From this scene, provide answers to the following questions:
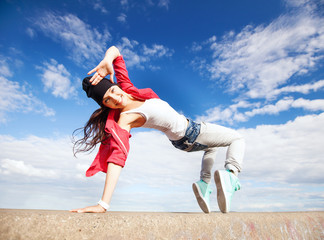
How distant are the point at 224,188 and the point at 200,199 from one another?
0.52m

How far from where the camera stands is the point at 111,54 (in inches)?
105

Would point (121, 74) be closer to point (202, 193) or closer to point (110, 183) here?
point (110, 183)

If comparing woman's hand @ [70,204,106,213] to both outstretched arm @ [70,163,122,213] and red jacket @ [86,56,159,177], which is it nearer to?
outstretched arm @ [70,163,122,213]

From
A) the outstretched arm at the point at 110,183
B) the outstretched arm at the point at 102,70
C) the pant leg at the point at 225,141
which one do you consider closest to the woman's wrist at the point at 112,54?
the outstretched arm at the point at 102,70

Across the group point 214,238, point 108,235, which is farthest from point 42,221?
point 214,238

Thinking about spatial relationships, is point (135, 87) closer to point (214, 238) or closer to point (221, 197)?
point (221, 197)

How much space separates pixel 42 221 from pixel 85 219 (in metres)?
0.22

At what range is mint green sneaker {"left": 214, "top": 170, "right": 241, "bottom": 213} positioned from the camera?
8.07 feet

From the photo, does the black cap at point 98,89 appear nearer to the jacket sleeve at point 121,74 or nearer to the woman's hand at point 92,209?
the jacket sleeve at point 121,74

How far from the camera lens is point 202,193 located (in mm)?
2902

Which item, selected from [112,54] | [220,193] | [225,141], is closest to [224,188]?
[220,193]

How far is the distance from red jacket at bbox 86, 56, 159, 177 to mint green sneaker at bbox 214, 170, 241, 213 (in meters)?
1.04

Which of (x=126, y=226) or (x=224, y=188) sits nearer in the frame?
(x=126, y=226)

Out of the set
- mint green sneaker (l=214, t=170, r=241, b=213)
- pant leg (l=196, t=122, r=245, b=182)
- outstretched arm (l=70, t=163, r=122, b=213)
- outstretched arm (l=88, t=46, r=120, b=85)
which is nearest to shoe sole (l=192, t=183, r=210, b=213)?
pant leg (l=196, t=122, r=245, b=182)
